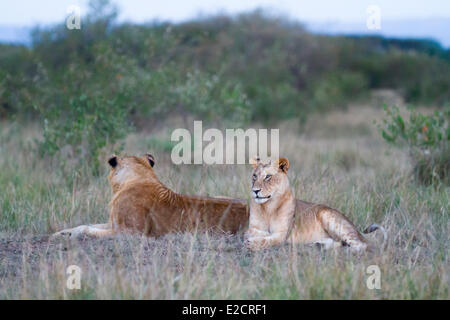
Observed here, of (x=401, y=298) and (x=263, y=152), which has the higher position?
(x=263, y=152)

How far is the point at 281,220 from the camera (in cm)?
620

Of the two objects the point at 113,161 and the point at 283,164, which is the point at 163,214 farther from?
the point at 283,164

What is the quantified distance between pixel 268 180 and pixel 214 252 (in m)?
0.83

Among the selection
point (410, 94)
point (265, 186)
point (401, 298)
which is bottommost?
point (401, 298)

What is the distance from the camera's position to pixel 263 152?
42.7 ft

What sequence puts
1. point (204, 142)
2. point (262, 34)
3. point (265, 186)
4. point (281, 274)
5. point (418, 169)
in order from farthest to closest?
1. point (262, 34)
2. point (204, 142)
3. point (418, 169)
4. point (265, 186)
5. point (281, 274)

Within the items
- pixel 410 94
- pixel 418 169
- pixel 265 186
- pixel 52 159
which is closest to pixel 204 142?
pixel 52 159

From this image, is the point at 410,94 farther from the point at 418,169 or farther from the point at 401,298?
the point at 401,298

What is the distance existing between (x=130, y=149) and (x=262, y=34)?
2062cm

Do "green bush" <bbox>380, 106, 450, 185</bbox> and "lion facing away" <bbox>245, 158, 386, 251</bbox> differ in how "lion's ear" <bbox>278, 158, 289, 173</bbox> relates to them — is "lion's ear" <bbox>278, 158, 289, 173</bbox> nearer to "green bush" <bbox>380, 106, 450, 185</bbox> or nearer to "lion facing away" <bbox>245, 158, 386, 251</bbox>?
"lion facing away" <bbox>245, 158, 386, 251</bbox>

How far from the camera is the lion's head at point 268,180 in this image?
612 centimetres

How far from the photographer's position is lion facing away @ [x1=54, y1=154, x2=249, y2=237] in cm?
645

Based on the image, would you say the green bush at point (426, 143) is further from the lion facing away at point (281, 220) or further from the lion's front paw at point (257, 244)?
the lion's front paw at point (257, 244)

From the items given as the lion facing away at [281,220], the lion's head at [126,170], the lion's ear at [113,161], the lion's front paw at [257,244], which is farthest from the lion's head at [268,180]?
the lion's ear at [113,161]
